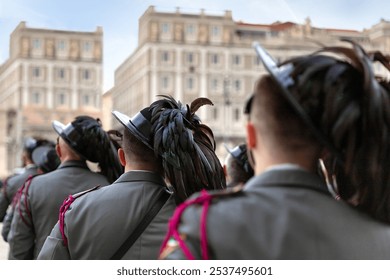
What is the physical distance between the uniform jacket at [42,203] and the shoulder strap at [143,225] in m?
1.24

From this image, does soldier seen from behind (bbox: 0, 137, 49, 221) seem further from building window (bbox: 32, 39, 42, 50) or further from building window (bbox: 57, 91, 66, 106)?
building window (bbox: 57, 91, 66, 106)

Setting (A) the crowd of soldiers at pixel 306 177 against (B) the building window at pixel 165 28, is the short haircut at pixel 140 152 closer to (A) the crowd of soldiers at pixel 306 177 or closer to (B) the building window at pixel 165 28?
(A) the crowd of soldiers at pixel 306 177

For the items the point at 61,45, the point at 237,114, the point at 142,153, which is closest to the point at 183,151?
the point at 142,153

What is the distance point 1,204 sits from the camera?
561 centimetres

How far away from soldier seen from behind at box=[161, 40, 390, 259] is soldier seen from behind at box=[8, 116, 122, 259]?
2147mm

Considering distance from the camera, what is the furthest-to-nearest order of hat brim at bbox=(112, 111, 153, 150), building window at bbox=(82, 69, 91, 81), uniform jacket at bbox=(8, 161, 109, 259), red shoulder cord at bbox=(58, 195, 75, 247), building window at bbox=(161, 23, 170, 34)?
building window at bbox=(82, 69, 91, 81), building window at bbox=(161, 23, 170, 34), uniform jacket at bbox=(8, 161, 109, 259), hat brim at bbox=(112, 111, 153, 150), red shoulder cord at bbox=(58, 195, 75, 247)

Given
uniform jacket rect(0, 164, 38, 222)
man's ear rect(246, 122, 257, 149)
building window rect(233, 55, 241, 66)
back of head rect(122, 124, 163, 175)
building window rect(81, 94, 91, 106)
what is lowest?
uniform jacket rect(0, 164, 38, 222)

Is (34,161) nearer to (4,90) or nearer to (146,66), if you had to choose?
(146,66)

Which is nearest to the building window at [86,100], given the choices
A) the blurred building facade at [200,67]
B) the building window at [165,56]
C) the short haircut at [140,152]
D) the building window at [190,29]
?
the blurred building facade at [200,67]

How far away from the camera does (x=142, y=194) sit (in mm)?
2207

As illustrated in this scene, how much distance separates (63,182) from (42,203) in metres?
0.14

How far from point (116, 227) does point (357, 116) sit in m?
1.02

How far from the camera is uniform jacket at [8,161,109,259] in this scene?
132 inches

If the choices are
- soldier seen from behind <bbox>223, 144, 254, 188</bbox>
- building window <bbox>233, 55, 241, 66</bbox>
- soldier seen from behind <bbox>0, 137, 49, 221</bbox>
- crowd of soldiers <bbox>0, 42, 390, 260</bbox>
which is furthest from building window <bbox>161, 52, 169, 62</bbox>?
crowd of soldiers <bbox>0, 42, 390, 260</bbox>
